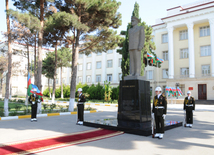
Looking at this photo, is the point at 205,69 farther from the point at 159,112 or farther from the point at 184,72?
the point at 159,112

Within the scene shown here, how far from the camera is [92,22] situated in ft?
57.5

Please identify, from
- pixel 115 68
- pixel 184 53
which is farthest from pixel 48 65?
pixel 184 53

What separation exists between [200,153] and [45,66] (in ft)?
114

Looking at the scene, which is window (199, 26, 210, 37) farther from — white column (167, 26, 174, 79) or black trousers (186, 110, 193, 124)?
black trousers (186, 110, 193, 124)

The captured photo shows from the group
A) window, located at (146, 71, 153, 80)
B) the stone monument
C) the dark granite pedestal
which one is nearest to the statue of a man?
the stone monument

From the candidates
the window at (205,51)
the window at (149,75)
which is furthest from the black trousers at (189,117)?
the window at (149,75)

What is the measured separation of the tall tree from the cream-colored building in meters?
16.5

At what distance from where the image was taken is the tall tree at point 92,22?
15.6 meters

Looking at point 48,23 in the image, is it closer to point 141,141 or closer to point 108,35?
point 108,35

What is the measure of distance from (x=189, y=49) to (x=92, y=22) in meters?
19.8

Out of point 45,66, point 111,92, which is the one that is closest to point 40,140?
point 111,92

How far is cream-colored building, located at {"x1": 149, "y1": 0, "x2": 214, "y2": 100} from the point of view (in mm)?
29656

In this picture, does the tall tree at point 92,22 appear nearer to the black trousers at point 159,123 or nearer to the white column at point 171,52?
the black trousers at point 159,123

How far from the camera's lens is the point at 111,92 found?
104 feet
